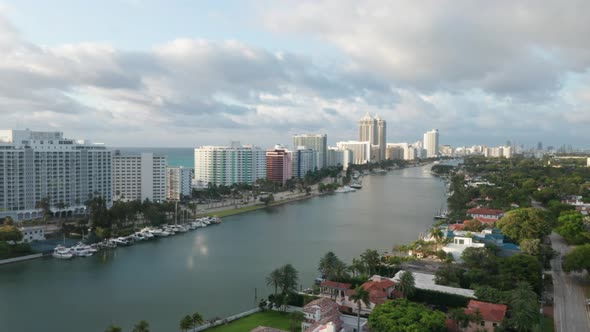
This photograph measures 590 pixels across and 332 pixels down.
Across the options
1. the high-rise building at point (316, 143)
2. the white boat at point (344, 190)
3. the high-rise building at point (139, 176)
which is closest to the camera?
the high-rise building at point (139, 176)

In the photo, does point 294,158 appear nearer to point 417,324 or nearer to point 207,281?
point 207,281

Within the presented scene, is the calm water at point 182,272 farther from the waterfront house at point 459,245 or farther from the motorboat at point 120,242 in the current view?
the waterfront house at point 459,245

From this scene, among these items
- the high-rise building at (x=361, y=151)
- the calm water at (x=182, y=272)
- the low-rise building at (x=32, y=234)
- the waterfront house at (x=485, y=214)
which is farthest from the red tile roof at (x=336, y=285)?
the high-rise building at (x=361, y=151)

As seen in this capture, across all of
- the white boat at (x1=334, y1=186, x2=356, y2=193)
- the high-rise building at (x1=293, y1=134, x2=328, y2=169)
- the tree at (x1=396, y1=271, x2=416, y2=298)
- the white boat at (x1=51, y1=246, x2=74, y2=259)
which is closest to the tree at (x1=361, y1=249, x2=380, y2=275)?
the tree at (x1=396, y1=271, x2=416, y2=298)

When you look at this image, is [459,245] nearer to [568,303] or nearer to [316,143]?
[568,303]

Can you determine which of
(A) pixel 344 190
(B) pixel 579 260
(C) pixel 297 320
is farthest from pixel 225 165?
(C) pixel 297 320

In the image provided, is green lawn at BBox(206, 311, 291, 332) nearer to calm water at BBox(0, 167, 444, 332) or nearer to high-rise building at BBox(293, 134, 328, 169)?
calm water at BBox(0, 167, 444, 332)

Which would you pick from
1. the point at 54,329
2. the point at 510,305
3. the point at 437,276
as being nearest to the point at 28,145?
the point at 54,329
